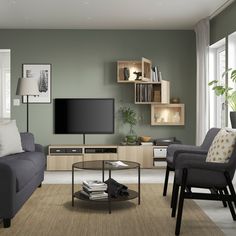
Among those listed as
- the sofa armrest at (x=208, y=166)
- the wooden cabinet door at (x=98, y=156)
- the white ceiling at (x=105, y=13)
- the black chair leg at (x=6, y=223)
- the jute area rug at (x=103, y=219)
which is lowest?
the jute area rug at (x=103, y=219)

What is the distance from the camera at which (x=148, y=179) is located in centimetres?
675

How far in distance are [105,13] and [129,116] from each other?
81.8 inches

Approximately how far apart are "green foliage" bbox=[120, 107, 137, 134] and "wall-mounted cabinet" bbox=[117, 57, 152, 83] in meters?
0.57

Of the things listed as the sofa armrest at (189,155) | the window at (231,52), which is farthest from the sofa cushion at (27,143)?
the window at (231,52)

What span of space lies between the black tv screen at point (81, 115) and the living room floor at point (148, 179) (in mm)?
944

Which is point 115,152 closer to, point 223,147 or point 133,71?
point 133,71

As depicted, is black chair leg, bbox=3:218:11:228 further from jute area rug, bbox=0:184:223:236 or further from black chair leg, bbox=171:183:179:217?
black chair leg, bbox=171:183:179:217

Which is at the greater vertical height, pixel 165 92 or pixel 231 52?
pixel 231 52

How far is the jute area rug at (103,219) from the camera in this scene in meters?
3.86

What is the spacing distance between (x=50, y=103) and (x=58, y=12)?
6.45ft

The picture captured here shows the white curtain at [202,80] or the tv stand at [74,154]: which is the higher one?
the white curtain at [202,80]

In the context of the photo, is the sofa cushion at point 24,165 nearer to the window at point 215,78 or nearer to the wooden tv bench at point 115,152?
the wooden tv bench at point 115,152

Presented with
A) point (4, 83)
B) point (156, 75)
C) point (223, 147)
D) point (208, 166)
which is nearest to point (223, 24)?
point (156, 75)

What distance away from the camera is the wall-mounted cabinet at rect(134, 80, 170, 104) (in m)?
7.94
